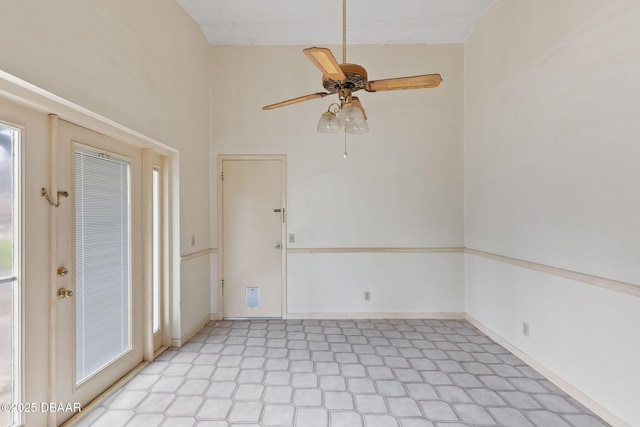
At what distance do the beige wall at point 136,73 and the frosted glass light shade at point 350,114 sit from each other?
159 centimetres

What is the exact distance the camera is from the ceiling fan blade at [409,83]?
5.44 feet

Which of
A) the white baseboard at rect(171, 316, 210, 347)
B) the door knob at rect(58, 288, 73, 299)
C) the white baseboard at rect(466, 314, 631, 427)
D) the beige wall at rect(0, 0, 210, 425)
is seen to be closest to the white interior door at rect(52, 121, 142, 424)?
the door knob at rect(58, 288, 73, 299)

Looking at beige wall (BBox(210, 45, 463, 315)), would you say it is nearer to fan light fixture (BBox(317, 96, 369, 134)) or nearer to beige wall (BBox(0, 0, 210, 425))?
beige wall (BBox(0, 0, 210, 425))

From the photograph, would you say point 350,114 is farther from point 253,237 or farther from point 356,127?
point 253,237

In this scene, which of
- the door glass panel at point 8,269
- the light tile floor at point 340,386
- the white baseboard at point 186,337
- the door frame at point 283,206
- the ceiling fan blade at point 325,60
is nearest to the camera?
the ceiling fan blade at point 325,60

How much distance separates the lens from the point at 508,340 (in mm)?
2895

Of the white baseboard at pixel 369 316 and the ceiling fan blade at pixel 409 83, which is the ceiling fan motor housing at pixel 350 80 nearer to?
the ceiling fan blade at pixel 409 83

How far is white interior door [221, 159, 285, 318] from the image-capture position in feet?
12.3

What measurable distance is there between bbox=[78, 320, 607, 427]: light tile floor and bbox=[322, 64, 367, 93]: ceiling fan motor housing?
2127 millimetres

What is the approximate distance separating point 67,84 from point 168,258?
1.71 m

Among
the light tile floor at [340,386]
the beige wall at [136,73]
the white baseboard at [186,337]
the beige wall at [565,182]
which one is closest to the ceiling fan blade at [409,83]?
the beige wall at [565,182]

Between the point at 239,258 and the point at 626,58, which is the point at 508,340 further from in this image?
the point at 239,258

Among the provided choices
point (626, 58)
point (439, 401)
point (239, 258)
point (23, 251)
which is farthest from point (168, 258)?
point (626, 58)

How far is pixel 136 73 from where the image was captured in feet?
7.52
